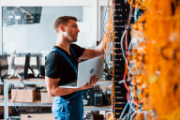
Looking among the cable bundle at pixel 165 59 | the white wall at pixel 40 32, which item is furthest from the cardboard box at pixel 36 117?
the cable bundle at pixel 165 59

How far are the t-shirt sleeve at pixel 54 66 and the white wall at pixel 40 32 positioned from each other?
1968mm

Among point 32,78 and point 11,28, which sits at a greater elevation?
point 11,28

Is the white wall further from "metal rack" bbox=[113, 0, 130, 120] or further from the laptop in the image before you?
"metal rack" bbox=[113, 0, 130, 120]

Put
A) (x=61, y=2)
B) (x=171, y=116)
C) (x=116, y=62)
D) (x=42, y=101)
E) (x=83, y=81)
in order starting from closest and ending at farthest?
(x=171, y=116)
(x=116, y=62)
(x=83, y=81)
(x=42, y=101)
(x=61, y=2)

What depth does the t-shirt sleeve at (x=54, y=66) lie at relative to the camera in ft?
4.12

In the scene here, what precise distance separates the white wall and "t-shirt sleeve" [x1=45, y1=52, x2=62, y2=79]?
1968mm

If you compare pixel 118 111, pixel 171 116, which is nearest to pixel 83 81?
pixel 118 111

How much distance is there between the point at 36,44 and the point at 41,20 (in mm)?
482

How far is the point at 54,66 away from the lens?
1.27 m

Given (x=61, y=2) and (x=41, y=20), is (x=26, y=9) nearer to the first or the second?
(x=41, y=20)

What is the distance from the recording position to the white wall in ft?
10.3

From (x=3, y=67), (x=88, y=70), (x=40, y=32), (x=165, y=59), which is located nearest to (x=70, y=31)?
(x=88, y=70)

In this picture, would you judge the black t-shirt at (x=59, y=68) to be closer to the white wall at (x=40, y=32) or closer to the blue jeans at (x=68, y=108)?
the blue jeans at (x=68, y=108)

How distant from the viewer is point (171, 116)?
0.46m
